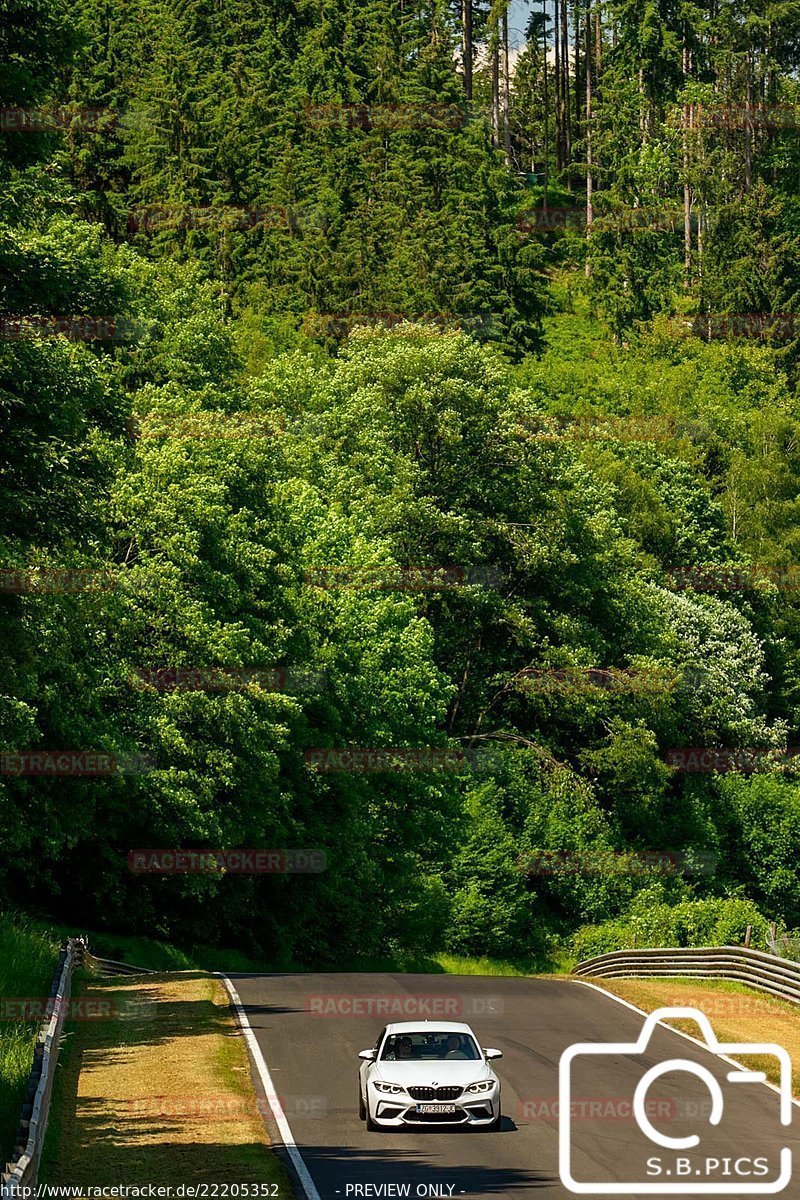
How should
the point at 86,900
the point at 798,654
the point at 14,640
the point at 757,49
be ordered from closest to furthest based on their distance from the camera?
the point at 14,640 < the point at 86,900 < the point at 798,654 < the point at 757,49

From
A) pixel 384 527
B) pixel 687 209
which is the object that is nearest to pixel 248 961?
pixel 384 527

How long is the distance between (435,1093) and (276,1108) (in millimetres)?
2729

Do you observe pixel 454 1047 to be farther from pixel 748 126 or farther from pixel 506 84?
pixel 506 84

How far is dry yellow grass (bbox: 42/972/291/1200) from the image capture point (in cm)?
1745

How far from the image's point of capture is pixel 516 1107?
21.3 m

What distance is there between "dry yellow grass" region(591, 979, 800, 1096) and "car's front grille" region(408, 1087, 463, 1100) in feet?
25.1

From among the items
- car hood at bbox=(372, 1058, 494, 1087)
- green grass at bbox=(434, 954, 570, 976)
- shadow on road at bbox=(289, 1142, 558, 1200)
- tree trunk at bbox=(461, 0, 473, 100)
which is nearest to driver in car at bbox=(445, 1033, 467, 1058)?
car hood at bbox=(372, 1058, 494, 1087)

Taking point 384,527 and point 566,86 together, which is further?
point 566,86

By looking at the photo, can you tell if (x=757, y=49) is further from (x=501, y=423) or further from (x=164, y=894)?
(x=164, y=894)

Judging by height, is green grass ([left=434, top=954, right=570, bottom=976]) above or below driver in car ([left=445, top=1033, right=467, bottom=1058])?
below

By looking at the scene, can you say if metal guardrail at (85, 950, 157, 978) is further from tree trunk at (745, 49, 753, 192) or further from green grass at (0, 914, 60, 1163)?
tree trunk at (745, 49, 753, 192)

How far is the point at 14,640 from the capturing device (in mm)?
26281

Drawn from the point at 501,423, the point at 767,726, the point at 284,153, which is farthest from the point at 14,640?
the point at 284,153

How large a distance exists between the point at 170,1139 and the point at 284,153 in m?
105
